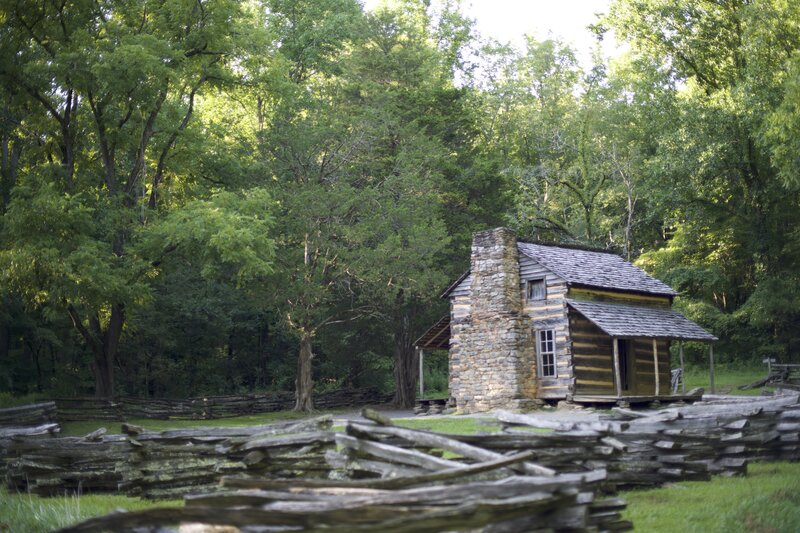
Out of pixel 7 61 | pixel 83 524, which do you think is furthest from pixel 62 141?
pixel 83 524

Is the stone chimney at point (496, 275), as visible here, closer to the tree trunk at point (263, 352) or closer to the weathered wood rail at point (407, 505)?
the tree trunk at point (263, 352)

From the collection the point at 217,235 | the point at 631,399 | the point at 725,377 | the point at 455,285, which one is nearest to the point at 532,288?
the point at 455,285

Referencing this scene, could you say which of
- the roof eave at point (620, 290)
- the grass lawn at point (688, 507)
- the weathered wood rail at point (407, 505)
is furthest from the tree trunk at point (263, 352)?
the weathered wood rail at point (407, 505)

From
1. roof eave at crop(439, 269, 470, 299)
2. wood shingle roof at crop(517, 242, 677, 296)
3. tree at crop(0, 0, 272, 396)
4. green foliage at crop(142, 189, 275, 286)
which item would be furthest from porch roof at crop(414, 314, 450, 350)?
tree at crop(0, 0, 272, 396)

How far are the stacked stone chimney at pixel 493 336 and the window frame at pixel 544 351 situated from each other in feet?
0.88

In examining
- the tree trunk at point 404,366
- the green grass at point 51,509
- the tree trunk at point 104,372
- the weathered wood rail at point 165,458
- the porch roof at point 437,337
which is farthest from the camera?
the tree trunk at point 404,366

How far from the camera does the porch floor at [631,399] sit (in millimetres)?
26000

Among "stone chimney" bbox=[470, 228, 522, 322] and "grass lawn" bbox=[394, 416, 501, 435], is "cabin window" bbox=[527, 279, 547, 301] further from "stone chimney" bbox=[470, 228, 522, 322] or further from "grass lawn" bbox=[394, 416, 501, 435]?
"grass lawn" bbox=[394, 416, 501, 435]

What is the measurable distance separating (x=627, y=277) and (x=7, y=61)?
2113 centimetres

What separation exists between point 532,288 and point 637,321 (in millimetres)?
3478

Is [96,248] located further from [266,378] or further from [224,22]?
[266,378]

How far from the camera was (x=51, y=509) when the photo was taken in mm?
10141

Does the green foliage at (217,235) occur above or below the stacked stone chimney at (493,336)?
above

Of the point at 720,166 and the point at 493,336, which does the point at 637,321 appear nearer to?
the point at 493,336
